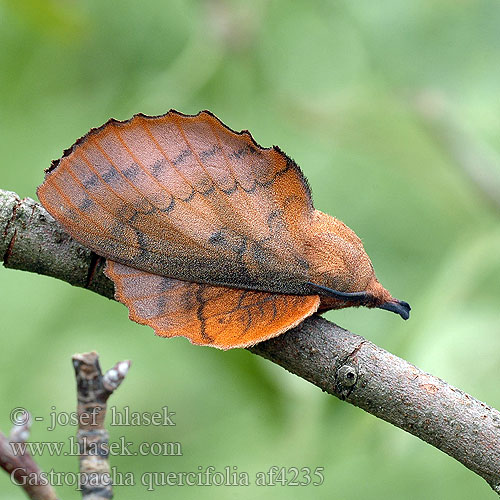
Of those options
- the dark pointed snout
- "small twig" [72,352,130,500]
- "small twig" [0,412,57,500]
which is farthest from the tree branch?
"small twig" [0,412,57,500]

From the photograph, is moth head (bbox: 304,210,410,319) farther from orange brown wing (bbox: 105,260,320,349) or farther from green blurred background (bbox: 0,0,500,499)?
green blurred background (bbox: 0,0,500,499)

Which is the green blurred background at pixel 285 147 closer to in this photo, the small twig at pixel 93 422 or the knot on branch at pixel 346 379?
the knot on branch at pixel 346 379

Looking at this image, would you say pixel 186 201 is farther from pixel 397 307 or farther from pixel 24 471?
pixel 24 471

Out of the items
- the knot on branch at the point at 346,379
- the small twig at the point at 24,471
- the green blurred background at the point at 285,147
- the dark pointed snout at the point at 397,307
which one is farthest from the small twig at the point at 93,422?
the green blurred background at the point at 285,147

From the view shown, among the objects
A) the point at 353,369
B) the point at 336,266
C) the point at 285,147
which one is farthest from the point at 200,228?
the point at 285,147

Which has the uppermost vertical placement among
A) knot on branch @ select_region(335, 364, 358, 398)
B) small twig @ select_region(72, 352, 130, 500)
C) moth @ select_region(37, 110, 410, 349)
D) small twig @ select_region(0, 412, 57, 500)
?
moth @ select_region(37, 110, 410, 349)

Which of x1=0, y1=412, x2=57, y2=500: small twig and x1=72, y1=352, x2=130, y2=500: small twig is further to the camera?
x1=72, y1=352, x2=130, y2=500: small twig
